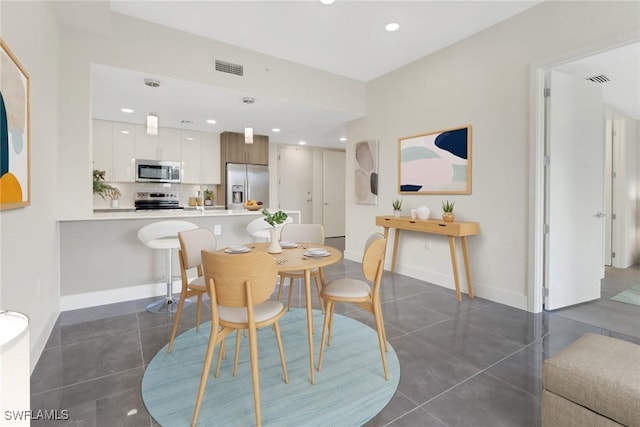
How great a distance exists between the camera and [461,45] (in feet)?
12.2

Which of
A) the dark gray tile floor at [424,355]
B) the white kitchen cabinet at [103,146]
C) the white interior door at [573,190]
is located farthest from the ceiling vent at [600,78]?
the white kitchen cabinet at [103,146]

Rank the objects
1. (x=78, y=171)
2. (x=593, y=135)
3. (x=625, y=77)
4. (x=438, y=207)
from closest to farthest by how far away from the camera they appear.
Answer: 1. (x=78, y=171)
2. (x=593, y=135)
3. (x=625, y=77)
4. (x=438, y=207)

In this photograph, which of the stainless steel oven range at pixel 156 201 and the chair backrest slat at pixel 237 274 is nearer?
the chair backrest slat at pixel 237 274

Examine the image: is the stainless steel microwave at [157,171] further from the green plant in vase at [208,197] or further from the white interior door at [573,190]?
the white interior door at [573,190]

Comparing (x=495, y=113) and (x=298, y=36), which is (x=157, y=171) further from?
(x=495, y=113)

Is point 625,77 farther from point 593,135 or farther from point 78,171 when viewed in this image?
point 78,171

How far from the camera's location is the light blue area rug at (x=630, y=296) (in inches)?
132

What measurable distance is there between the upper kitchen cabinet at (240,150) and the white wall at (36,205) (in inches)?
138

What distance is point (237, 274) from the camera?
1.60 m

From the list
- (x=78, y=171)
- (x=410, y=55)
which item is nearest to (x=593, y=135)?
(x=410, y=55)

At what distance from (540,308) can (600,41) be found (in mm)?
2464

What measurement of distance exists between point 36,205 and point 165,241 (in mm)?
1094

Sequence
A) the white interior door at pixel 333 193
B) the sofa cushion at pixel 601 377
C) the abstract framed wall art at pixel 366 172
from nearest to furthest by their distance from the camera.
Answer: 1. the sofa cushion at pixel 601 377
2. the abstract framed wall art at pixel 366 172
3. the white interior door at pixel 333 193

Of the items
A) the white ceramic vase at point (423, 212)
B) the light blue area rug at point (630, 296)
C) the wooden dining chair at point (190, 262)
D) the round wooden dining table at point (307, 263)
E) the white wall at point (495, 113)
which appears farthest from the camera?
the white ceramic vase at point (423, 212)
